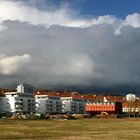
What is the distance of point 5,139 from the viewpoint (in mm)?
59750

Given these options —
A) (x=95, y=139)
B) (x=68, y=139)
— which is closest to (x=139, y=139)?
(x=95, y=139)

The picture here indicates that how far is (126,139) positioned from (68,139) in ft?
26.9

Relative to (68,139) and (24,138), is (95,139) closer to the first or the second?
(68,139)

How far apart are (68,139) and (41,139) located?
370cm

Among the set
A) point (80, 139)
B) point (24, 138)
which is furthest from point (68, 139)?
point (24, 138)

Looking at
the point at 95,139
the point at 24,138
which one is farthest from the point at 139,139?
the point at 24,138

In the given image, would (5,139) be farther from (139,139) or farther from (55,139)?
(139,139)

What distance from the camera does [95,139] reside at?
61.7 m

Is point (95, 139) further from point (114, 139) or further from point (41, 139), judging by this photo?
point (41, 139)

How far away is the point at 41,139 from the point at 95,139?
24.6 ft

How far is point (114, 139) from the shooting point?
6178 centimetres

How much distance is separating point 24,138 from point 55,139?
14.2 ft

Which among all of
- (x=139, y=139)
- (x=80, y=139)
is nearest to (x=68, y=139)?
(x=80, y=139)

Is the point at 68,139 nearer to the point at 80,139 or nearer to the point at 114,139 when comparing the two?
the point at 80,139
